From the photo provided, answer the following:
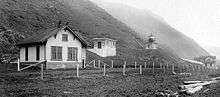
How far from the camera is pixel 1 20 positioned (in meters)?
64.7

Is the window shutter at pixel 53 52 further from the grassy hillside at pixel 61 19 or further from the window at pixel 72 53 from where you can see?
the grassy hillside at pixel 61 19

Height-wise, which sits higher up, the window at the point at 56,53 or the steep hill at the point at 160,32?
the steep hill at the point at 160,32

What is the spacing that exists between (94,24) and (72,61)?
5790 cm

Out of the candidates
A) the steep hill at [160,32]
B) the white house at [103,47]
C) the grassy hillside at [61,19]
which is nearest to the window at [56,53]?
the white house at [103,47]

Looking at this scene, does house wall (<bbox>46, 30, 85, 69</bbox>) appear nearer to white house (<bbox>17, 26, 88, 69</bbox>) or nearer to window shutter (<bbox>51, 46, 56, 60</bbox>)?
white house (<bbox>17, 26, 88, 69</bbox>)

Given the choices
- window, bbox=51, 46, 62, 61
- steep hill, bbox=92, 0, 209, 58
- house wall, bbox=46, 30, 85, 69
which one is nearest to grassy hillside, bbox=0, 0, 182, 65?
house wall, bbox=46, 30, 85, 69

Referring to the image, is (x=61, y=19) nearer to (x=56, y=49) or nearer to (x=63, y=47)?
(x=63, y=47)

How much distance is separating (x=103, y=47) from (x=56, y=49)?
2412 centimetres

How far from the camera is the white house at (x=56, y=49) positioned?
119 ft

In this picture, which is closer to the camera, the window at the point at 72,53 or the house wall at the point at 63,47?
the house wall at the point at 63,47

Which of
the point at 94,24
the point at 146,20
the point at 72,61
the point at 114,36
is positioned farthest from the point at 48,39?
the point at 146,20

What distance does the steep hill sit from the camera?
14419 centimetres

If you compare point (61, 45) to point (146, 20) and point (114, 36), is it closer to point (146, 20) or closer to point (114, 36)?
point (114, 36)

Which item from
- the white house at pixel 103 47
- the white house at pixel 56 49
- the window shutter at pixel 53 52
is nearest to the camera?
the white house at pixel 56 49
